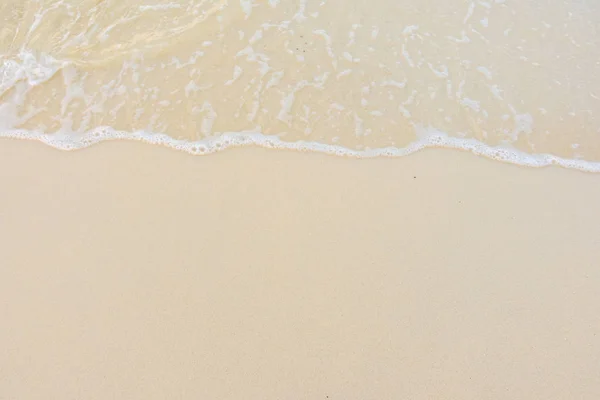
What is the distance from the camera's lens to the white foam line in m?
3.44

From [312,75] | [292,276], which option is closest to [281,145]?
[312,75]

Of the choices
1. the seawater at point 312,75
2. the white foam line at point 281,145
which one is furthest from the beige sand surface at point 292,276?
the seawater at point 312,75

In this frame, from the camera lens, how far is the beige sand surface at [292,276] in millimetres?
2477

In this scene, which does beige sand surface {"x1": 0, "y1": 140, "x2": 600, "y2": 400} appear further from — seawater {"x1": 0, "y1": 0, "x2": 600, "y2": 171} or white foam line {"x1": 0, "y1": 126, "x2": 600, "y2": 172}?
seawater {"x1": 0, "y1": 0, "x2": 600, "y2": 171}

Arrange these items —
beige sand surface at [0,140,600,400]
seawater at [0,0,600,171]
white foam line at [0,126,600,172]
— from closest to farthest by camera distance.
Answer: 1. beige sand surface at [0,140,600,400]
2. white foam line at [0,126,600,172]
3. seawater at [0,0,600,171]

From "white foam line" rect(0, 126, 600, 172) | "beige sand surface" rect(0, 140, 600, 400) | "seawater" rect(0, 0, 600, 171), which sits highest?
"seawater" rect(0, 0, 600, 171)

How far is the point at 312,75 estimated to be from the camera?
12.8ft

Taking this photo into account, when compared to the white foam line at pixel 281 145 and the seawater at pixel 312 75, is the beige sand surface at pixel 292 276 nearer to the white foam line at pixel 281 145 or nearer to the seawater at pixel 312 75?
the white foam line at pixel 281 145

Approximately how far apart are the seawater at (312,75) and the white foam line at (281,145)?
0.01m

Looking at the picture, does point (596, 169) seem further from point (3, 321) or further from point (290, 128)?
point (3, 321)

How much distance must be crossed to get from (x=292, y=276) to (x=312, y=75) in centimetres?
188

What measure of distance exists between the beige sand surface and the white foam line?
78 mm

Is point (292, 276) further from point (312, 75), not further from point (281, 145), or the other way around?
point (312, 75)

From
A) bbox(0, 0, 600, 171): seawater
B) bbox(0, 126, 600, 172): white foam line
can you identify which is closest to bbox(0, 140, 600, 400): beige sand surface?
bbox(0, 126, 600, 172): white foam line
